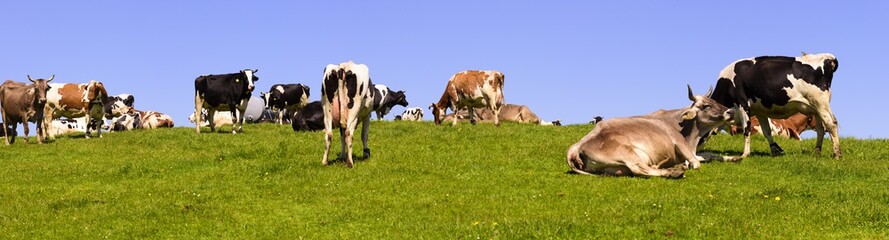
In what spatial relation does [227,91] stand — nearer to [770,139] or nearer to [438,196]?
[770,139]

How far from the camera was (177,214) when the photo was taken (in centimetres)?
1521

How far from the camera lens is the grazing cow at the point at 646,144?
17.2 metres

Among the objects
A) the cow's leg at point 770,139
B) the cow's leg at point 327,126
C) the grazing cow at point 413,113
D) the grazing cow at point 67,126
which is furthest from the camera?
the grazing cow at point 413,113

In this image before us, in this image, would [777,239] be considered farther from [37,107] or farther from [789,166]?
[37,107]

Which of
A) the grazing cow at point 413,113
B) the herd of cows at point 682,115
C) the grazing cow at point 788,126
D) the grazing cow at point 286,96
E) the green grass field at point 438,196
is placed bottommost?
the grazing cow at point 413,113

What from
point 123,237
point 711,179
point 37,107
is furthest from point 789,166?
point 37,107

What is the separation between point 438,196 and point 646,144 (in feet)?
14.6

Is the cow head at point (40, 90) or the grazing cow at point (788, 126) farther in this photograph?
the grazing cow at point (788, 126)

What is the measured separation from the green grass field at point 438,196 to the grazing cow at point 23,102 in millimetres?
8296

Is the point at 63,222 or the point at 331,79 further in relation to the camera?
the point at 331,79

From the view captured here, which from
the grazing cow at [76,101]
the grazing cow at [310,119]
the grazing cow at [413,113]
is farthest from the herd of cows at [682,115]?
the grazing cow at [413,113]

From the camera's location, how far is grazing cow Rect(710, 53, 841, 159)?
2058 cm

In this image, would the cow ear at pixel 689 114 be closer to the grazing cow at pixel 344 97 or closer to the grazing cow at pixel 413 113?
the grazing cow at pixel 344 97

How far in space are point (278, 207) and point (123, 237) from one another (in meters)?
2.83
